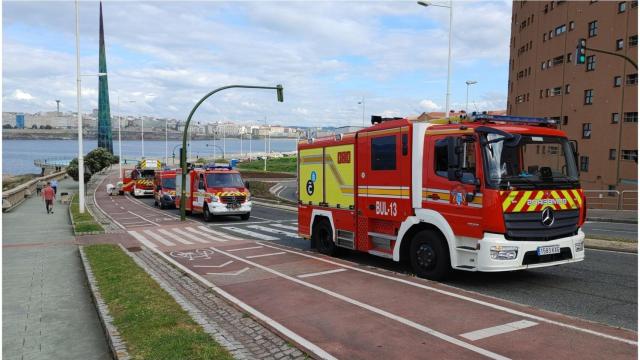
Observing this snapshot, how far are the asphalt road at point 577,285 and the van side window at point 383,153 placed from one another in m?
2.26

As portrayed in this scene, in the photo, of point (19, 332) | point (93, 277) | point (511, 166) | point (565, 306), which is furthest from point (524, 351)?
point (93, 277)

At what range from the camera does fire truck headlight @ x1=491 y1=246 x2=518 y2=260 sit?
8109 mm

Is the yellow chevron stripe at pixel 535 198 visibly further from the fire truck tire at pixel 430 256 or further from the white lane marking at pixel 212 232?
the white lane marking at pixel 212 232

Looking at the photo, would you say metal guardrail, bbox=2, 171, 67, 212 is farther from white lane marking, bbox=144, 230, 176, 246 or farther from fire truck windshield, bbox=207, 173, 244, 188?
white lane marking, bbox=144, 230, 176, 246

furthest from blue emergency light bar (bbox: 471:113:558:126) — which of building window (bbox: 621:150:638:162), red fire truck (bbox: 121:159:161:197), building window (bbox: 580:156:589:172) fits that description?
red fire truck (bbox: 121:159:161:197)

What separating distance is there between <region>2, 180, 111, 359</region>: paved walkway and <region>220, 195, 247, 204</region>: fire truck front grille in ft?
25.1

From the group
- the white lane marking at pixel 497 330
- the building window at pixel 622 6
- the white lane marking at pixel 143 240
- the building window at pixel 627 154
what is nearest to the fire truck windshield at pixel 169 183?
the white lane marking at pixel 143 240

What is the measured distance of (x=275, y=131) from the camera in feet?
594

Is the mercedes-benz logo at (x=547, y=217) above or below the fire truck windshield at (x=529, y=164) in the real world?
below

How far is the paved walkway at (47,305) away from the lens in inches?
252

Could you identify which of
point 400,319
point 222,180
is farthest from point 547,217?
point 222,180

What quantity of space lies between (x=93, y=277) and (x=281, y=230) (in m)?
9.81

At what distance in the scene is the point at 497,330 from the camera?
6.29 m

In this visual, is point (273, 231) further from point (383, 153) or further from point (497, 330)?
point (497, 330)
